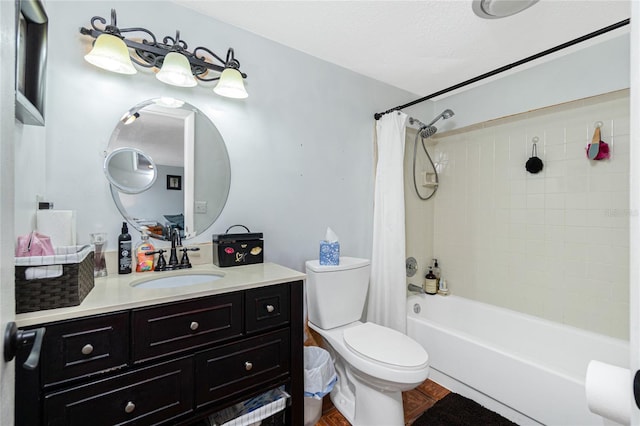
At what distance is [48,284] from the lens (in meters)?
0.92

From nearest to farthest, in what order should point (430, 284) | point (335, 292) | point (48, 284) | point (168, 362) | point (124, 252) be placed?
point (48, 284) → point (168, 362) → point (124, 252) → point (335, 292) → point (430, 284)

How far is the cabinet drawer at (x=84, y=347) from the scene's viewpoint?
0.89m

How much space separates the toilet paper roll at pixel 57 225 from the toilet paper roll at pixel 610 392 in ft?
5.52

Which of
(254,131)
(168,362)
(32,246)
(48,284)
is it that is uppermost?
(254,131)

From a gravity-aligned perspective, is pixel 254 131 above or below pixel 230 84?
below

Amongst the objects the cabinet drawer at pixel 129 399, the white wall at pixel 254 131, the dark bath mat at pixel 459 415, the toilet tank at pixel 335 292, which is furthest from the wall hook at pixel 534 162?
the cabinet drawer at pixel 129 399

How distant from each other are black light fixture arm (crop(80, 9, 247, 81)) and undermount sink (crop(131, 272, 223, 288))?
1038 millimetres

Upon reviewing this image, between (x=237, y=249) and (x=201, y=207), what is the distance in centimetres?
31

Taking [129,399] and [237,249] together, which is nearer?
[129,399]

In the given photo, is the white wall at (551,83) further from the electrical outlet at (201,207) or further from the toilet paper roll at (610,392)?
the electrical outlet at (201,207)

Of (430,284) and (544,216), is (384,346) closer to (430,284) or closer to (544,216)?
(430,284)

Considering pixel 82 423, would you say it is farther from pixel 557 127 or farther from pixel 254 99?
pixel 557 127

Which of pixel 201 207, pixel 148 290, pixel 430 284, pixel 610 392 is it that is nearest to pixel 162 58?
pixel 201 207

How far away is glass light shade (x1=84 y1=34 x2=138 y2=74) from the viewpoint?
124cm
